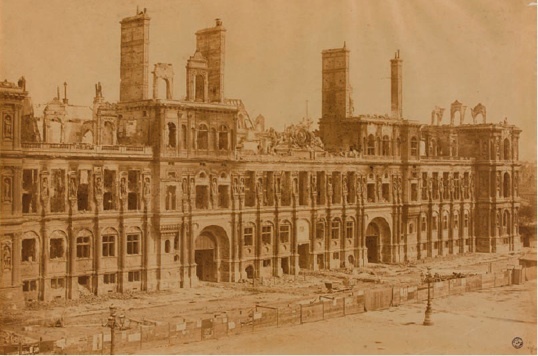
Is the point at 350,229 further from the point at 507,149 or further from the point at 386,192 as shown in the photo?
the point at 507,149

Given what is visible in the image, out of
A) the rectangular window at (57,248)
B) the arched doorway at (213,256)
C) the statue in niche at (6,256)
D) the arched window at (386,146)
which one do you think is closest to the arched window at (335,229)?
the arched window at (386,146)

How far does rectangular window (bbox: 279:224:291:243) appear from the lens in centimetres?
6119

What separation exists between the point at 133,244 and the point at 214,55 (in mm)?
14541

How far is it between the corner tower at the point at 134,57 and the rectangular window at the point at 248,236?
1222 cm

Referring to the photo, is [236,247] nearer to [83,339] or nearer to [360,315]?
[360,315]

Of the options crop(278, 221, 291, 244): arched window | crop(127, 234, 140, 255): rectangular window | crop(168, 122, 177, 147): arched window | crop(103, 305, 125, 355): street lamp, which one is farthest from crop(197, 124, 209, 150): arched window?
crop(103, 305, 125, 355): street lamp

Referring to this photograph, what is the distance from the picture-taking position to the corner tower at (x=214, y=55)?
5625 centimetres

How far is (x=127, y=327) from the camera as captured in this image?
41.7 metres

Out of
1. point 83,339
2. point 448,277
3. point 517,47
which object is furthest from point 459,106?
point 83,339

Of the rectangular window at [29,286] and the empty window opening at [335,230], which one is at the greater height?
the empty window opening at [335,230]

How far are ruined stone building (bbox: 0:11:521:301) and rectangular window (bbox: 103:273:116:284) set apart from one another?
6 cm

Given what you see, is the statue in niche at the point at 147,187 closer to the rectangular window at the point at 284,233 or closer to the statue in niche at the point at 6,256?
the statue in niche at the point at 6,256

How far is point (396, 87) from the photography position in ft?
229

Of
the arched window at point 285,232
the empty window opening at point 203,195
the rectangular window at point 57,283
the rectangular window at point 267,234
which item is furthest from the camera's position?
the arched window at point 285,232
